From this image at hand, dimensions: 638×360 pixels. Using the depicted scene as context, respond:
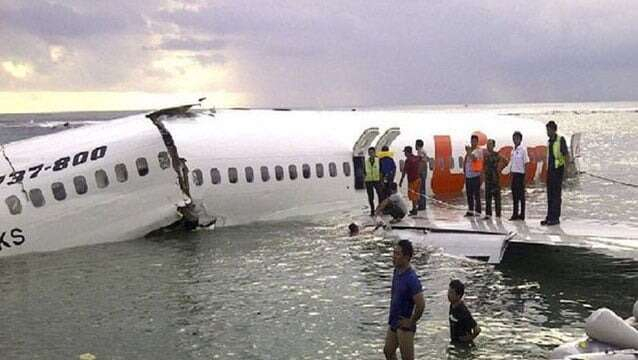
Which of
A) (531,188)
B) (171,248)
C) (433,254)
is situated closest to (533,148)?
(531,188)

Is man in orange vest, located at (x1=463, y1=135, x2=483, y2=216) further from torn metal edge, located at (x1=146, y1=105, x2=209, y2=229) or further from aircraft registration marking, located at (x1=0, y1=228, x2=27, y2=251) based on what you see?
aircraft registration marking, located at (x1=0, y1=228, x2=27, y2=251)

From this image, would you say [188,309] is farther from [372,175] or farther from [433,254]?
[372,175]

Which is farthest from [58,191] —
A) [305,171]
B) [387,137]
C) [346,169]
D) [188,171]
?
[387,137]

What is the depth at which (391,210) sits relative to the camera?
22.2m

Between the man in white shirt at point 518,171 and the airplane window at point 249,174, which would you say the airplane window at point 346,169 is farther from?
the man in white shirt at point 518,171

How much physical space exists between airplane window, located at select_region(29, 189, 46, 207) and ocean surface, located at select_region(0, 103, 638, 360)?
1.45 metres

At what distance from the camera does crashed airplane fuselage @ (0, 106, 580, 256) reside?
20766 millimetres

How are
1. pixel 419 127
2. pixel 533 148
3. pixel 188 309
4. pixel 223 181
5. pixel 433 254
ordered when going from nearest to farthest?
pixel 188 309 → pixel 433 254 → pixel 223 181 → pixel 419 127 → pixel 533 148

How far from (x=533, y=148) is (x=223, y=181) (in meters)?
14.7

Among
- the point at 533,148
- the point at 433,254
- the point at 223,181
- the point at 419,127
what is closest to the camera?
the point at 433,254

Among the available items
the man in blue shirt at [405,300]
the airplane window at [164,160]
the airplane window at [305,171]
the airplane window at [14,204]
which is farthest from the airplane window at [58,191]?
the man in blue shirt at [405,300]

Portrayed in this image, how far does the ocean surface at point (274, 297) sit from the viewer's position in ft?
43.0

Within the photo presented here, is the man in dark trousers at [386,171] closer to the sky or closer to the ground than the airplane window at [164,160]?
closer to the ground

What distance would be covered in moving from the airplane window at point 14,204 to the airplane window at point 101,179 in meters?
2.20
